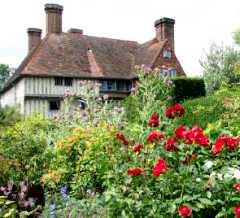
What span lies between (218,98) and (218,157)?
10.8 meters

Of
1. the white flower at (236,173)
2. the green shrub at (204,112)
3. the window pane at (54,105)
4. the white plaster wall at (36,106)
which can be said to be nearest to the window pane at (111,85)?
the window pane at (54,105)

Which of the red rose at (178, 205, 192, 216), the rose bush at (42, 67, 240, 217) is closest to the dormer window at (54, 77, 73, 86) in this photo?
the rose bush at (42, 67, 240, 217)

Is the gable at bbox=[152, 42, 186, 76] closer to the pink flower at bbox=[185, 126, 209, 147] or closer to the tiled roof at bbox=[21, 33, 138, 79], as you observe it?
the tiled roof at bbox=[21, 33, 138, 79]

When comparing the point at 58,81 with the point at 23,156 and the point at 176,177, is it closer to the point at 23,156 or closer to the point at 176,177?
the point at 23,156

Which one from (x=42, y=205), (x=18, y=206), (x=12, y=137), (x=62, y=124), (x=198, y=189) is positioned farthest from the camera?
(x=62, y=124)

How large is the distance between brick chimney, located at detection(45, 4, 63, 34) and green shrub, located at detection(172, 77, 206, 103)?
50.2 feet

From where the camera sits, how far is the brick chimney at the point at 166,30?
3803 cm

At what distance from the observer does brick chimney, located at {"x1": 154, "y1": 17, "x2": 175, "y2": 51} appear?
125ft

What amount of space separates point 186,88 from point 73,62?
13.0 meters

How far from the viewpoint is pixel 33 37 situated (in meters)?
39.1

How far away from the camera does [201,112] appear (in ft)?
46.5

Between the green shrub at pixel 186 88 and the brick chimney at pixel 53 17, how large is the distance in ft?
50.2

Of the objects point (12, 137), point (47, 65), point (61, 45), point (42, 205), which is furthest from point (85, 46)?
point (42, 205)

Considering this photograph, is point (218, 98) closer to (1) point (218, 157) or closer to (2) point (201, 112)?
(2) point (201, 112)
